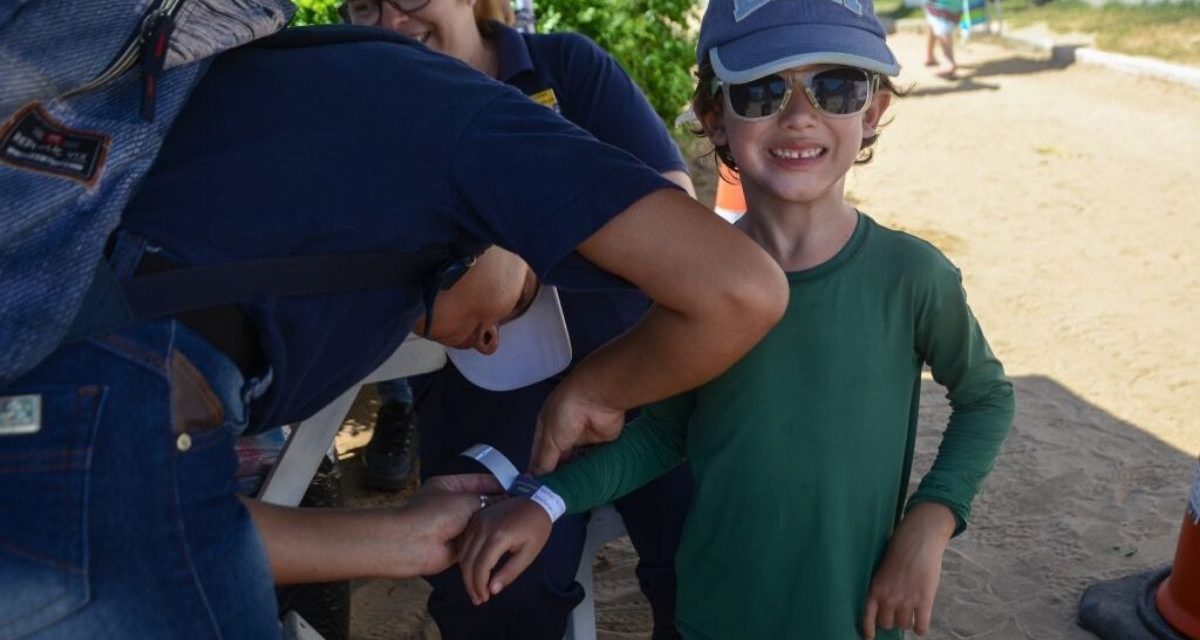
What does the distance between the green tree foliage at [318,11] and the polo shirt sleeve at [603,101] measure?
180 centimetres

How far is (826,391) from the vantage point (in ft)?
6.70

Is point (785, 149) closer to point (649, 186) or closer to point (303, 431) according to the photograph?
point (649, 186)

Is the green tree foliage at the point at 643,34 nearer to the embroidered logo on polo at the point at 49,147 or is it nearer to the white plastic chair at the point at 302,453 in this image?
the white plastic chair at the point at 302,453

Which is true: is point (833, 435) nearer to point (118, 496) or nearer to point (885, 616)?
point (885, 616)

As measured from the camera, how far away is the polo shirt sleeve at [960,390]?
6.65 ft

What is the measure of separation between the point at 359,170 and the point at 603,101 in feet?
4.80

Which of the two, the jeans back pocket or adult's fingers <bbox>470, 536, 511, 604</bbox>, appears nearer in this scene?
the jeans back pocket

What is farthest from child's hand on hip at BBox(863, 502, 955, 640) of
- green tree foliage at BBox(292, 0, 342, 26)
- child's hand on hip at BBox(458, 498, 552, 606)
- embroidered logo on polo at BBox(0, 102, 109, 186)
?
green tree foliage at BBox(292, 0, 342, 26)

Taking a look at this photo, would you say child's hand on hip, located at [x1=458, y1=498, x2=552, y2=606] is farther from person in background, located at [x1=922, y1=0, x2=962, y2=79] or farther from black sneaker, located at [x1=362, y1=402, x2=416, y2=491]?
person in background, located at [x1=922, y1=0, x2=962, y2=79]

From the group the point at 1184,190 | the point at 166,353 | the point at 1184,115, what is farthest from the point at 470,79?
the point at 1184,115

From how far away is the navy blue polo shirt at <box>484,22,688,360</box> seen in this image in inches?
117

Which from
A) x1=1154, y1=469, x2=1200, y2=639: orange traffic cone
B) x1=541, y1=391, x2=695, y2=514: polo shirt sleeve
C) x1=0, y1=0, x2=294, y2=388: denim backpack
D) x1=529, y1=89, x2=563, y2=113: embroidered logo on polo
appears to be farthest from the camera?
x1=1154, y1=469, x2=1200, y2=639: orange traffic cone

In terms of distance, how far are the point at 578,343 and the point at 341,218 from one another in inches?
46.2

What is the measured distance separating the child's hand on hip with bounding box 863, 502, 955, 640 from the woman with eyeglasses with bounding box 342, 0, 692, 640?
68 centimetres
